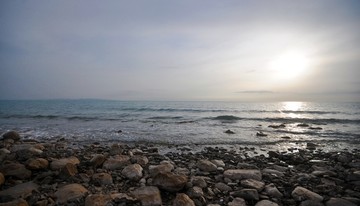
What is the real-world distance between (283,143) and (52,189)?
11.0m

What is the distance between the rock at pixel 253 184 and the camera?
456cm

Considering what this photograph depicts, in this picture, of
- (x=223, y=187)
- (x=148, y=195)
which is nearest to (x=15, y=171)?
(x=148, y=195)

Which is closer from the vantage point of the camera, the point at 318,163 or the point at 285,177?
the point at 285,177

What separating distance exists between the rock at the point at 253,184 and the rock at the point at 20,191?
15.0 ft

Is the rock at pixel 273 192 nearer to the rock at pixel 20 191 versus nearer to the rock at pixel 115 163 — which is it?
the rock at pixel 115 163

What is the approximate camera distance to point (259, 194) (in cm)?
431

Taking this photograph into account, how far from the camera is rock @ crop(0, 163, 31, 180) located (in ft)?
15.9

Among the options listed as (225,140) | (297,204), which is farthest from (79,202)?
(225,140)

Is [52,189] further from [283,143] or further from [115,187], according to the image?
[283,143]

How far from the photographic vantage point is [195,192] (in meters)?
4.14

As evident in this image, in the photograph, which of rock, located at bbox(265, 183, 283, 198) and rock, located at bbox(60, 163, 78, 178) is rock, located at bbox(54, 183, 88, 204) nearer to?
rock, located at bbox(60, 163, 78, 178)

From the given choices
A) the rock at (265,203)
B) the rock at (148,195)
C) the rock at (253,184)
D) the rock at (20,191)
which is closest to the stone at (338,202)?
the rock at (265,203)

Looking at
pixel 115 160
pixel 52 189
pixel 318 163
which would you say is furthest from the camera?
pixel 318 163

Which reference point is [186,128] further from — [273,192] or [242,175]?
[273,192]
